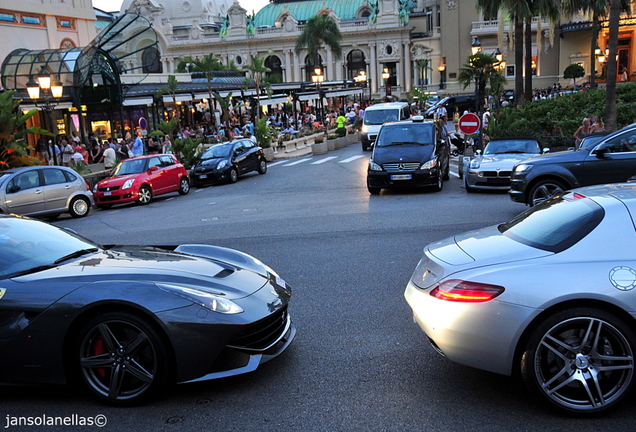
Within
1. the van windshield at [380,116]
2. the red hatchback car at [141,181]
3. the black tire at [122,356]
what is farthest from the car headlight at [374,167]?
the van windshield at [380,116]

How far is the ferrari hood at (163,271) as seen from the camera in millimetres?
4551

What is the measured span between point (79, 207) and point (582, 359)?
16.2 meters

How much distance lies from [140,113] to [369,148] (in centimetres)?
1335

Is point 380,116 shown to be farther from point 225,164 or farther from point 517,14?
point 225,164

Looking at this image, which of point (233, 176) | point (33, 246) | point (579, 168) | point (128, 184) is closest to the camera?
point (33, 246)

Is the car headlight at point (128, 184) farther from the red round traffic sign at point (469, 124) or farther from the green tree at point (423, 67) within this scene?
the green tree at point (423, 67)

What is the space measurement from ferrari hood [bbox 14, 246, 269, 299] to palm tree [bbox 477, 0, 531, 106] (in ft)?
94.8

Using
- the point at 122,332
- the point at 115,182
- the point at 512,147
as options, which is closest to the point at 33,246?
the point at 122,332

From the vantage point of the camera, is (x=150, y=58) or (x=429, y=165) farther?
(x=150, y=58)

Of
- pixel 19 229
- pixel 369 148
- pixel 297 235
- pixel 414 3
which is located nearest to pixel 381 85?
pixel 414 3

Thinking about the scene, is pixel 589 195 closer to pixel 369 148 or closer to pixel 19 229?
pixel 19 229

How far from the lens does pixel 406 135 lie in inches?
685

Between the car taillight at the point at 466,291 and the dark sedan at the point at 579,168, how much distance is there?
7059 millimetres

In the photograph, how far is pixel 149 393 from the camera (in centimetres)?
431
